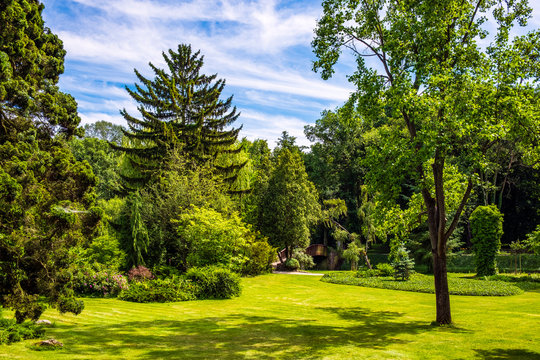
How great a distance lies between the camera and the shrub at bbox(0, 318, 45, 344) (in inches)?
310

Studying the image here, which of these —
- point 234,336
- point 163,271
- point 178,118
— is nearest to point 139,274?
point 163,271

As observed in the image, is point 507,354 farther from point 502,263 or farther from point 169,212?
point 502,263

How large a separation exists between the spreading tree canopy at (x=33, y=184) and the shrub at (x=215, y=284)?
842 cm

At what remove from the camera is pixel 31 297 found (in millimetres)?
8531

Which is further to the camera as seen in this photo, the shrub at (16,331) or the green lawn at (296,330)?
the green lawn at (296,330)

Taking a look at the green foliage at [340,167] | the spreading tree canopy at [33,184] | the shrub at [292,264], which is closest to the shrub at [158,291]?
the spreading tree canopy at [33,184]

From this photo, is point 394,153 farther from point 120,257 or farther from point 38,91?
point 120,257

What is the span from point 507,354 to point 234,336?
21.4 ft

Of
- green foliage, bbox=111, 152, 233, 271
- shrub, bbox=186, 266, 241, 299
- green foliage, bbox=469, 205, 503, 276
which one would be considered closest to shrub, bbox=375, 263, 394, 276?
green foliage, bbox=469, 205, 503, 276

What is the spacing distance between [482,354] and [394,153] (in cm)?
521

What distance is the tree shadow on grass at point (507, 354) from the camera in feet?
27.3

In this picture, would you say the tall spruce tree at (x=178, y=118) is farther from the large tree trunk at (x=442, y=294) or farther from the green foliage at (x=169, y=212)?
the large tree trunk at (x=442, y=294)

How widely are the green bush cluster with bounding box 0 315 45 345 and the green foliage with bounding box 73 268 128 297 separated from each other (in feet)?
24.1

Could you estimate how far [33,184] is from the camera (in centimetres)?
843
